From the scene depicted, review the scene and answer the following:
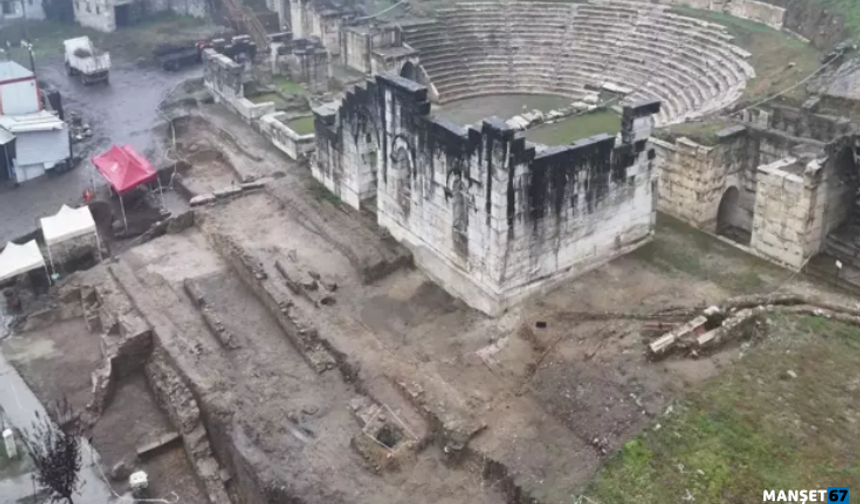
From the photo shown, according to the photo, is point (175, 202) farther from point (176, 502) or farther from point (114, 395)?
point (176, 502)

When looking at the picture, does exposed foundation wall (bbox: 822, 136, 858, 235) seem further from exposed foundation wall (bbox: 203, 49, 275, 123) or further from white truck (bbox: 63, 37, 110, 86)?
white truck (bbox: 63, 37, 110, 86)

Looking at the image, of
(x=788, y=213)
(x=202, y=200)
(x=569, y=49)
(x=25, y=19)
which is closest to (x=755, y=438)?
(x=788, y=213)

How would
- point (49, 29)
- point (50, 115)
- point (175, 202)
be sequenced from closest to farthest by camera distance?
1. point (175, 202)
2. point (50, 115)
3. point (49, 29)

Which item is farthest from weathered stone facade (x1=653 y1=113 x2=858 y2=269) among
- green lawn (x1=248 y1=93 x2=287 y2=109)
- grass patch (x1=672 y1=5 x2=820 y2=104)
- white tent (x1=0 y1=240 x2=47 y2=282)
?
white tent (x1=0 y1=240 x2=47 y2=282)

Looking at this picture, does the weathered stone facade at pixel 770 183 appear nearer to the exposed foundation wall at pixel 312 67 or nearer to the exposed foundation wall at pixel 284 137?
the exposed foundation wall at pixel 284 137

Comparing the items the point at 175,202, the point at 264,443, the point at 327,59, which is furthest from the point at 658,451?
the point at 327,59

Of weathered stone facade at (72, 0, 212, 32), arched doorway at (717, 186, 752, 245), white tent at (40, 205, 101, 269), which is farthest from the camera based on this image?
weathered stone facade at (72, 0, 212, 32)

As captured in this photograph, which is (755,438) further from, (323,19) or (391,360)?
(323,19)
